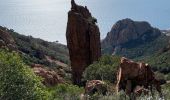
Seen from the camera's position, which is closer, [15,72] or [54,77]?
[15,72]

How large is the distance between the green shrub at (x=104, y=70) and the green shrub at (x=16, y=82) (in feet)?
157

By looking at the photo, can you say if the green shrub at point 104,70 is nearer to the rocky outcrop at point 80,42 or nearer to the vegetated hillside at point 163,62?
the rocky outcrop at point 80,42

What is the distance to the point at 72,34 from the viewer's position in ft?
364

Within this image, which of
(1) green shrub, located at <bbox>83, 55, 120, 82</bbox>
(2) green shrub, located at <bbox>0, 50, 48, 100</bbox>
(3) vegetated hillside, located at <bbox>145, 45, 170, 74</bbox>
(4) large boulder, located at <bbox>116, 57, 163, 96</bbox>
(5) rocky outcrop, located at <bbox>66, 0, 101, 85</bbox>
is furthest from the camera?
(3) vegetated hillside, located at <bbox>145, 45, 170, 74</bbox>

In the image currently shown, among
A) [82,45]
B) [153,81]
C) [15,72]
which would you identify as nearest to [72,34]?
[82,45]

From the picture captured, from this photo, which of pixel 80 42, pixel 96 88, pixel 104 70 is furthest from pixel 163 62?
pixel 96 88

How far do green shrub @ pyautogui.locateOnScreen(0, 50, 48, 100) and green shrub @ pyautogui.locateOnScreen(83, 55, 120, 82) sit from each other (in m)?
47.8

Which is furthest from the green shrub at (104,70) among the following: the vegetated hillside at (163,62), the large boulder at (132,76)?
the vegetated hillside at (163,62)

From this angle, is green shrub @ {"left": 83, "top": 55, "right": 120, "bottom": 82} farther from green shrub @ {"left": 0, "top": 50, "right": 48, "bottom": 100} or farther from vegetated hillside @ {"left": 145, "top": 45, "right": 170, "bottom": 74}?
vegetated hillside @ {"left": 145, "top": 45, "right": 170, "bottom": 74}

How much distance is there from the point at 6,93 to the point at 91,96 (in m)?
20.7

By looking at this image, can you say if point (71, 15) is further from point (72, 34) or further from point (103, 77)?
point (103, 77)

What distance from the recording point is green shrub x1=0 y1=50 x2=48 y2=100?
36156 mm

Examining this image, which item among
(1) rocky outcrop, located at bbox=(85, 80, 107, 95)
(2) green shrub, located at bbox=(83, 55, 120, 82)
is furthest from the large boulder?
(2) green shrub, located at bbox=(83, 55, 120, 82)

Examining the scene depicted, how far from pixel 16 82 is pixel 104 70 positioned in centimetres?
5153
